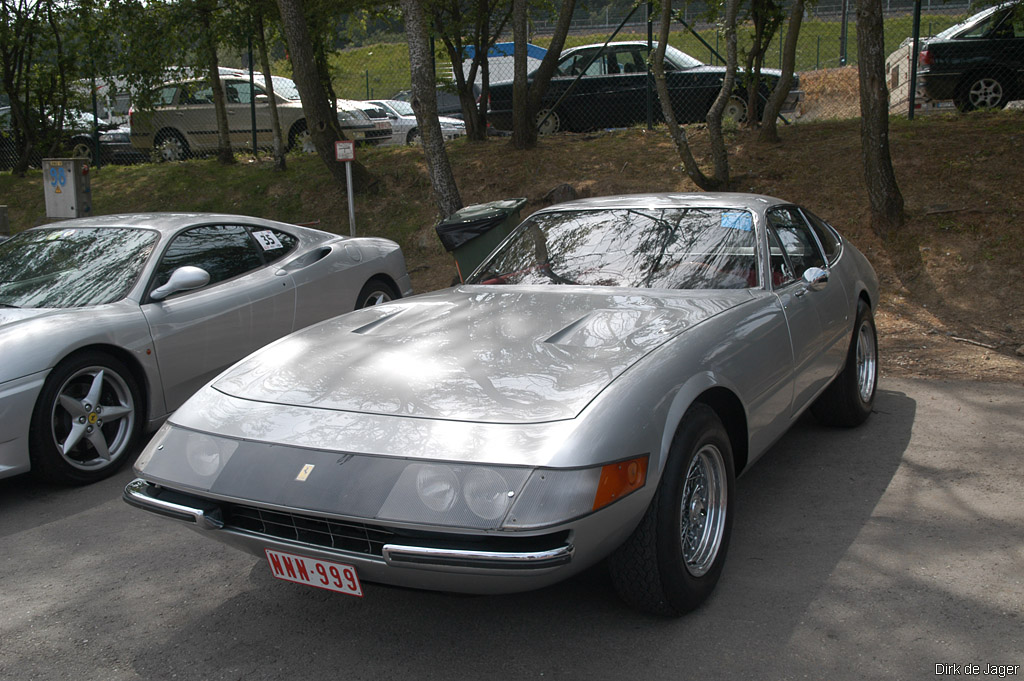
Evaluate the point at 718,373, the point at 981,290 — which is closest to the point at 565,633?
the point at 718,373

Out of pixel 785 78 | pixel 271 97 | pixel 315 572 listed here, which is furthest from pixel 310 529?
pixel 271 97

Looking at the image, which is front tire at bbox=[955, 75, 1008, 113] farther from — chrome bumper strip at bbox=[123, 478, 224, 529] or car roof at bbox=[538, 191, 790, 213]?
chrome bumper strip at bbox=[123, 478, 224, 529]

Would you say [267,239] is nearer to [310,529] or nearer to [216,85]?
[310,529]

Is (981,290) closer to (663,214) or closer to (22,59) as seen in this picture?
(663,214)

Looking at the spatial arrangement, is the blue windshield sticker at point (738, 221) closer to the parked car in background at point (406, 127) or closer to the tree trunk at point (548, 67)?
the tree trunk at point (548, 67)

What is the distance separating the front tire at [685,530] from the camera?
9.34ft

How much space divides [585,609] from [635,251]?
73.4 inches

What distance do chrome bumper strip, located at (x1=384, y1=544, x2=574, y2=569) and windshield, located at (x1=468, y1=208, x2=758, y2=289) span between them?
1.86 meters

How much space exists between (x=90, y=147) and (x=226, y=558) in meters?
14.3

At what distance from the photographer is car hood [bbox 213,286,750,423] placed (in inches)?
116

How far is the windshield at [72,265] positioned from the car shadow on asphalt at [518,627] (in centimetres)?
239

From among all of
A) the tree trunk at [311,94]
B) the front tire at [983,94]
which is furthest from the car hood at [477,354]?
the front tire at [983,94]

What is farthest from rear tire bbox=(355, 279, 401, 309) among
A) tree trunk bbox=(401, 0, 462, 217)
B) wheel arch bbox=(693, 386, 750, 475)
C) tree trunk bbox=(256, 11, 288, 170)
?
A: tree trunk bbox=(256, 11, 288, 170)

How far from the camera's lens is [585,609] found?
3.16 m
